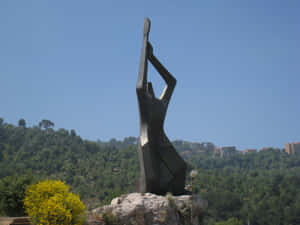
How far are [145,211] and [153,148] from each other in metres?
2.20

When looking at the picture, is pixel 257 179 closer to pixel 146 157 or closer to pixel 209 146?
pixel 146 157

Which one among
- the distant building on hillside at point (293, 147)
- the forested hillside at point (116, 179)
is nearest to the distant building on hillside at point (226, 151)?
the distant building on hillside at point (293, 147)

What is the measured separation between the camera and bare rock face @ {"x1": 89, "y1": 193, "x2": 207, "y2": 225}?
9.41 meters

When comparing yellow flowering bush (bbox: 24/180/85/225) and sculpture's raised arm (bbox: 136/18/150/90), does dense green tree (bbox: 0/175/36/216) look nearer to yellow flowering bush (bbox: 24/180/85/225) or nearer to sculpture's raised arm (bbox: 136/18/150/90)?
yellow flowering bush (bbox: 24/180/85/225)

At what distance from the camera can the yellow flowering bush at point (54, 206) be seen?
28.3 ft

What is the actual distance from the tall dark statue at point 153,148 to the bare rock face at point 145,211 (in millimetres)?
767

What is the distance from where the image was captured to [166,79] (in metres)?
12.6

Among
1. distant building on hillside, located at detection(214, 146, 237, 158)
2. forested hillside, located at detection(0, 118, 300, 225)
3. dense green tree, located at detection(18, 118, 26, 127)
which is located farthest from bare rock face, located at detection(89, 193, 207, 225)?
distant building on hillside, located at detection(214, 146, 237, 158)

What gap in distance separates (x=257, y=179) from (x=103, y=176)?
2200 centimetres

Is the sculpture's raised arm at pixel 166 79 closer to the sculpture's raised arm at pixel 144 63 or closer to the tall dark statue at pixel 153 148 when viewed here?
the tall dark statue at pixel 153 148

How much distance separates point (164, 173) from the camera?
36.5 ft

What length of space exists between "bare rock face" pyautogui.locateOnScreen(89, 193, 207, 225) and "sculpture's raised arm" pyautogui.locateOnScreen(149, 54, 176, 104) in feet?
12.1

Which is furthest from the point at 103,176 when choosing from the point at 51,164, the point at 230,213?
the point at 230,213

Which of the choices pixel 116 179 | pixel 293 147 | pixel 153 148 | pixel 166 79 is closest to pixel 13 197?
pixel 153 148
